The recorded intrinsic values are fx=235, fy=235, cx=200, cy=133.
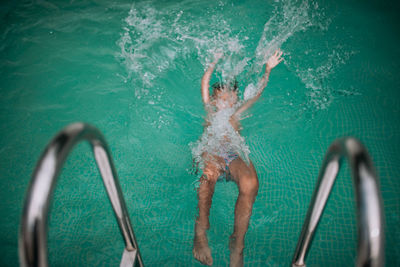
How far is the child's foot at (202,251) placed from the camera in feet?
7.47

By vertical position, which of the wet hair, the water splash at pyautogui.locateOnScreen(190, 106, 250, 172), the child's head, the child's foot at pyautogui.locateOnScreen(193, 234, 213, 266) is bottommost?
the child's foot at pyautogui.locateOnScreen(193, 234, 213, 266)

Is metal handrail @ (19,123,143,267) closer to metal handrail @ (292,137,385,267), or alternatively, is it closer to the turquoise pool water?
metal handrail @ (292,137,385,267)

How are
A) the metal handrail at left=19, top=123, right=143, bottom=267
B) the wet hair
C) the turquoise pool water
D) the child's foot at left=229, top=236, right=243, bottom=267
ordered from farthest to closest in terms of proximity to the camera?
the wet hair
the turquoise pool water
the child's foot at left=229, top=236, right=243, bottom=267
the metal handrail at left=19, top=123, right=143, bottom=267

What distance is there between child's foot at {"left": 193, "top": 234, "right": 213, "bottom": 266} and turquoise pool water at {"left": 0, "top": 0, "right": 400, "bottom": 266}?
14.6 inches

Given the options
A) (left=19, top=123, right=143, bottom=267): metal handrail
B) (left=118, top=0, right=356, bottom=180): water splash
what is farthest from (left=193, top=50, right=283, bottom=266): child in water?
(left=19, top=123, right=143, bottom=267): metal handrail

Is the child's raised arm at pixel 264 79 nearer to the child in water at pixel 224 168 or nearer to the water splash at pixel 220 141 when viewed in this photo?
the child in water at pixel 224 168

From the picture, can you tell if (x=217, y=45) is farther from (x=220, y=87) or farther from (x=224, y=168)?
(x=224, y=168)

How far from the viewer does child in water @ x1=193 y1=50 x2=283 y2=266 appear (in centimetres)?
225

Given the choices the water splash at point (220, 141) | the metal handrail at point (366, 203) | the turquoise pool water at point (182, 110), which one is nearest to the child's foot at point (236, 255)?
the turquoise pool water at point (182, 110)

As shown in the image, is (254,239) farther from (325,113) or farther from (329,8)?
(329,8)

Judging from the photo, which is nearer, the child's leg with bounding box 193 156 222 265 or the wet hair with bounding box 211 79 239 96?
the child's leg with bounding box 193 156 222 265

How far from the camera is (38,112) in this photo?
3.96 m

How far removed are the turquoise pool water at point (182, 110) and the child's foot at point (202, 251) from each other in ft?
1.22

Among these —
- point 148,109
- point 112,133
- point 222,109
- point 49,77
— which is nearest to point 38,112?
point 49,77
